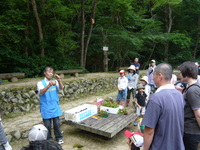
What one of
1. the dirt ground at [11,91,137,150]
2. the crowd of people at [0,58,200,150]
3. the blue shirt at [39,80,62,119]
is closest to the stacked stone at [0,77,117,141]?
the blue shirt at [39,80,62,119]

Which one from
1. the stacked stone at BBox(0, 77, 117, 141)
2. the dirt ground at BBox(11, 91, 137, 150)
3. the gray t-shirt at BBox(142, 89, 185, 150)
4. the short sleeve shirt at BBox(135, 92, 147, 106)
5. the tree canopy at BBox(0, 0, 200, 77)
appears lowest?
the dirt ground at BBox(11, 91, 137, 150)

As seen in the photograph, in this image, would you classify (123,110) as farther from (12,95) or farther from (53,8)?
(53,8)

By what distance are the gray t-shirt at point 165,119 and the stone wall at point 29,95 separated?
2.95m

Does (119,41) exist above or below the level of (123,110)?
above

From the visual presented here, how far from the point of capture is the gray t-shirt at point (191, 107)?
179 centimetres

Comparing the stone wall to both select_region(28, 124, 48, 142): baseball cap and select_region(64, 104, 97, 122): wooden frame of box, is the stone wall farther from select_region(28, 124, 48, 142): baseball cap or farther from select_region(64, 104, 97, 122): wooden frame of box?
select_region(28, 124, 48, 142): baseball cap

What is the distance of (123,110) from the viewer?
14.3 feet

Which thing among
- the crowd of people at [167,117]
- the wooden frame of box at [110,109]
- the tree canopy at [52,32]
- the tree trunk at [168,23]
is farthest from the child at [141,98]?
the tree trunk at [168,23]

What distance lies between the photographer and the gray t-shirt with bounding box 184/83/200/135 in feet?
5.89

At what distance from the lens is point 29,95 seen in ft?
18.6

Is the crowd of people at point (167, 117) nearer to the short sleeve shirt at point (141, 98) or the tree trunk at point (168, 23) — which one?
the short sleeve shirt at point (141, 98)

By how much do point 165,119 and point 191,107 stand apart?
623 millimetres

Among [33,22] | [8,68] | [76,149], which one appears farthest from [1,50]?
[76,149]

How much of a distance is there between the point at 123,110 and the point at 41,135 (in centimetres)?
314
